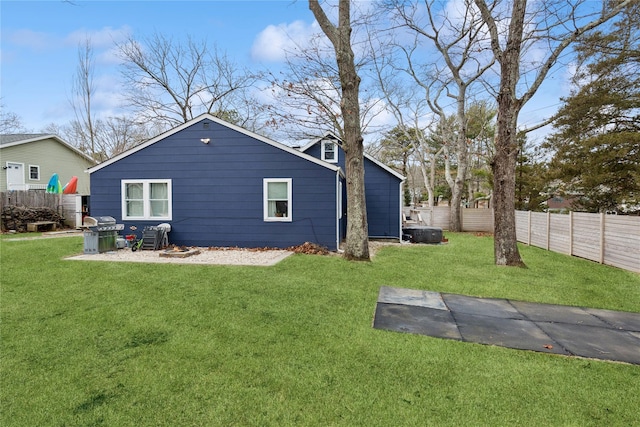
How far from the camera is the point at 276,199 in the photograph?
32.9 ft

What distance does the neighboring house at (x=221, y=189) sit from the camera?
388 inches

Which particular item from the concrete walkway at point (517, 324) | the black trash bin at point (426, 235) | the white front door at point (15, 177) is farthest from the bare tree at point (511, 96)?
the white front door at point (15, 177)

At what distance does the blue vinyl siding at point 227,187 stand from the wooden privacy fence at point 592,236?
675cm

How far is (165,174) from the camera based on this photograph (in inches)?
406

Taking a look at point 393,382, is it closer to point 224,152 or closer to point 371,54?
point 224,152

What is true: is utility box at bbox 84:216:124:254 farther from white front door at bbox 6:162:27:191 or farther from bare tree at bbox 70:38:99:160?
bare tree at bbox 70:38:99:160

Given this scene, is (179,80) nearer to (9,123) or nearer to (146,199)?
(9,123)

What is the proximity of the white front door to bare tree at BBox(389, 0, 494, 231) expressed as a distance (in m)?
21.5

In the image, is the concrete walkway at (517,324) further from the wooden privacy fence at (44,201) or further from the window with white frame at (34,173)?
the window with white frame at (34,173)

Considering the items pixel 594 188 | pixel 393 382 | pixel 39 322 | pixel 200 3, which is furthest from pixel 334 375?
pixel 594 188

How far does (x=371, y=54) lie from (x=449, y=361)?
15583mm

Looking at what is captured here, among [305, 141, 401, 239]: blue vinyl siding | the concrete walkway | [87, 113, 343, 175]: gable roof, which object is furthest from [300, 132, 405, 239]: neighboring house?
the concrete walkway

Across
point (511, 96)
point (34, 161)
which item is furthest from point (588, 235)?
point (34, 161)

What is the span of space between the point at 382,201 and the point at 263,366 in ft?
36.5
